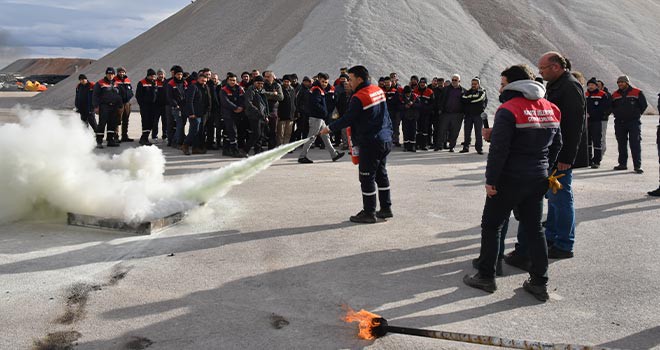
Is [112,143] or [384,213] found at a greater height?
[112,143]

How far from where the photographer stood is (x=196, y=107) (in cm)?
1283

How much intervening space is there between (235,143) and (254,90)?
4.38 ft

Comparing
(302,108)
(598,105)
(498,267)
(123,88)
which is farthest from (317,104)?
(498,267)

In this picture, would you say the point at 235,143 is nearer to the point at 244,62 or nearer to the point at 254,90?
the point at 254,90

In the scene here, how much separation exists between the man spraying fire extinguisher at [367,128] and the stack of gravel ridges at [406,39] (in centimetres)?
1856

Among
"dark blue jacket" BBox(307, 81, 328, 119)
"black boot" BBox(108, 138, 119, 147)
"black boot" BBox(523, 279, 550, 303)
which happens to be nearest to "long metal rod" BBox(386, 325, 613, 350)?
"black boot" BBox(523, 279, 550, 303)

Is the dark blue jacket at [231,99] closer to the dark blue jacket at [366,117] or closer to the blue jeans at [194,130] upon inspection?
the blue jeans at [194,130]

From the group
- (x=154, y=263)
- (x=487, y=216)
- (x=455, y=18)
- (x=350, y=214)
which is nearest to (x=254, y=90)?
(x=350, y=214)

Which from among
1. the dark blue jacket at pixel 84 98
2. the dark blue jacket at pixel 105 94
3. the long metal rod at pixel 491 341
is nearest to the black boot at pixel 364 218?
the long metal rod at pixel 491 341

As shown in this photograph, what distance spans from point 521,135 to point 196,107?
9544 mm

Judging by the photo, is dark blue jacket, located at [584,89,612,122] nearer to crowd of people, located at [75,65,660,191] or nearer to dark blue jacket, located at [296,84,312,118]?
crowd of people, located at [75,65,660,191]

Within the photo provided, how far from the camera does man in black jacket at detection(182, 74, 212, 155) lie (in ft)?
41.8

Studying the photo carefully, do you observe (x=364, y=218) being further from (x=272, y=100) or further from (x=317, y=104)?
(x=272, y=100)

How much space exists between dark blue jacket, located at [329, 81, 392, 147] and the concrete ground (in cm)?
114
